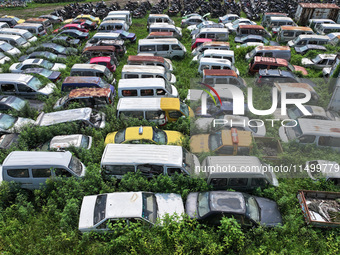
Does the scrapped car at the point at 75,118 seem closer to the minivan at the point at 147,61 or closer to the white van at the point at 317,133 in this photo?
the minivan at the point at 147,61

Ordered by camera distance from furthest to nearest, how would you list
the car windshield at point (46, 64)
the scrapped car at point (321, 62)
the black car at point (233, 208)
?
the scrapped car at point (321, 62) < the car windshield at point (46, 64) < the black car at point (233, 208)

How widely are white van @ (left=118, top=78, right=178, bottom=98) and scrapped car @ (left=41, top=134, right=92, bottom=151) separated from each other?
10.9ft

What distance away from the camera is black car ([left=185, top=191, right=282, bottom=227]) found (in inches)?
303

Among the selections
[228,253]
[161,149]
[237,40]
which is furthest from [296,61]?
[228,253]

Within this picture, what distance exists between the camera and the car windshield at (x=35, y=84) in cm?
1371

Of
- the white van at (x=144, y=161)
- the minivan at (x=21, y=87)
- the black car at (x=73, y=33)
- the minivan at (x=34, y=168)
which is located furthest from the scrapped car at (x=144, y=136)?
the black car at (x=73, y=33)

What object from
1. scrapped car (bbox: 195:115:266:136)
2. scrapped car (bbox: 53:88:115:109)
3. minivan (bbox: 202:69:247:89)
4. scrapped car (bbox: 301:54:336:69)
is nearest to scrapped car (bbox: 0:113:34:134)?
scrapped car (bbox: 53:88:115:109)

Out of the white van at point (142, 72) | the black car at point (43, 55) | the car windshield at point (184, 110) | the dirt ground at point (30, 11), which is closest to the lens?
the car windshield at point (184, 110)

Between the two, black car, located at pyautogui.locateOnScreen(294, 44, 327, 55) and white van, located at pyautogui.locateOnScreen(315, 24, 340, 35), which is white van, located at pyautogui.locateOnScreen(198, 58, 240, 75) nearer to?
black car, located at pyautogui.locateOnScreen(294, 44, 327, 55)

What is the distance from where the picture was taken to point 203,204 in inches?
320

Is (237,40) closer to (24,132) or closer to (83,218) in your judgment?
(24,132)

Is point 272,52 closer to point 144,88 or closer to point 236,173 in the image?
point 144,88

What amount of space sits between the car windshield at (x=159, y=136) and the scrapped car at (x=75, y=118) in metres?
2.58

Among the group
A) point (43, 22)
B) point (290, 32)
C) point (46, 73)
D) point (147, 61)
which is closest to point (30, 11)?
point (43, 22)
